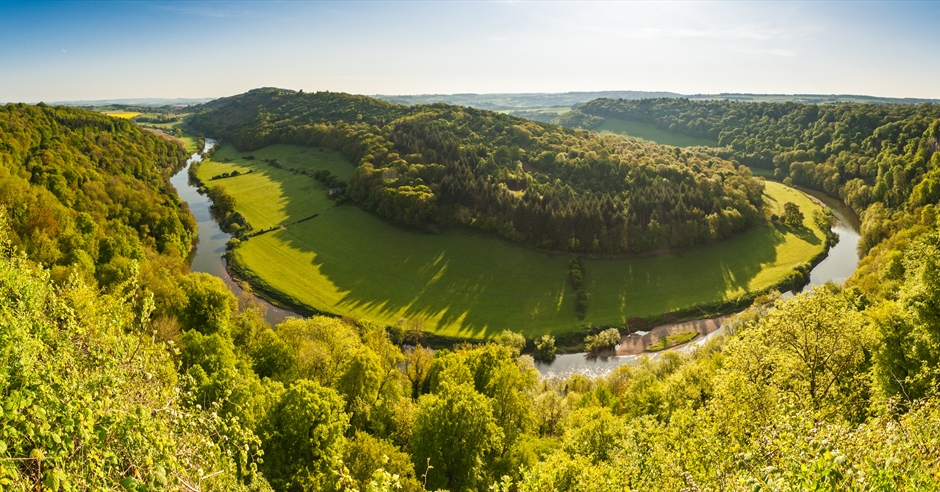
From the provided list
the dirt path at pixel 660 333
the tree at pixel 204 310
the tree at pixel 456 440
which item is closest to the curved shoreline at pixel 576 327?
the dirt path at pixel 660 333

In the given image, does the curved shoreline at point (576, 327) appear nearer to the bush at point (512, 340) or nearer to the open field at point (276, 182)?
the bush at point (512, 340)

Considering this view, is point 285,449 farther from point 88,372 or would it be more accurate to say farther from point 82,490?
point 82,490

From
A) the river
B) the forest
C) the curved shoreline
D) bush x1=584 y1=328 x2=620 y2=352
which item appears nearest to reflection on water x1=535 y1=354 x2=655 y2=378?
the river

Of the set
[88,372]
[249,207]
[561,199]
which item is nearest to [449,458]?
[88,372]

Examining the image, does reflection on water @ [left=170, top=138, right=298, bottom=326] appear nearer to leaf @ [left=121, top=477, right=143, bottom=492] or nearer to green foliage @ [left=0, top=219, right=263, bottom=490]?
green foliage @ [left=0, top=219, right=263, bottom=490]

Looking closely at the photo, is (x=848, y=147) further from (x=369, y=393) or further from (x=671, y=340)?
(x=369, y=393)
